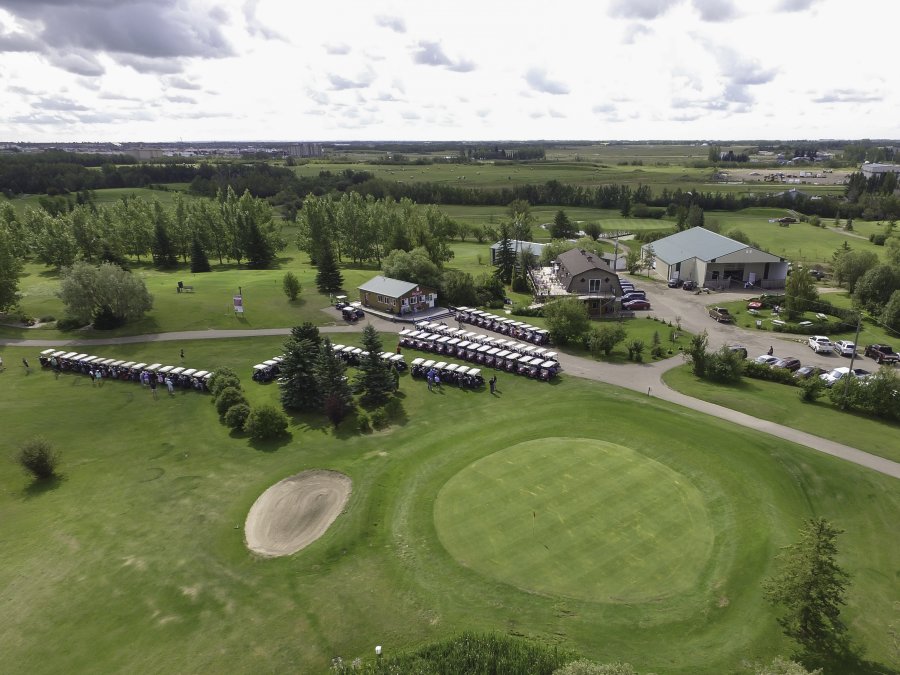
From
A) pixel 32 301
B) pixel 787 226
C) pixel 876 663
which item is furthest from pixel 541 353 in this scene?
pixel 787 226

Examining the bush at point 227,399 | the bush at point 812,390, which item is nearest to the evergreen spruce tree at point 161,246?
the bush at point 227,399

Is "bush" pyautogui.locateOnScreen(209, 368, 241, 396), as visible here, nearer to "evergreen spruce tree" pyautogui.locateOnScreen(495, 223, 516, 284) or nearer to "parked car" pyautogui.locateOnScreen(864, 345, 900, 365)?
Answer: "evergreen spruce tree" pyautogui.locateOnScreen(495, 223, 516, 284)

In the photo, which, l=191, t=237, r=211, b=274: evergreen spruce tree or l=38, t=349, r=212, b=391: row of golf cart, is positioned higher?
l=191, t=237, r=211, b=274: evergreen spruce tree

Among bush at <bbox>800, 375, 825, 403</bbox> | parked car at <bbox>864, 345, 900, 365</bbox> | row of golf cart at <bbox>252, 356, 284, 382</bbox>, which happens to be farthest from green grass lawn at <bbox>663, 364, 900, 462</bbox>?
row of golf cart at <bbox>252, 356, 284, 382</bbox>

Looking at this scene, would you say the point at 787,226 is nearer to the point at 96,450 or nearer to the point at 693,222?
the point at 693,222

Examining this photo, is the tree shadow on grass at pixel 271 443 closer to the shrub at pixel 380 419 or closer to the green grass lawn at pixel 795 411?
the shrub at pixel 380 419
